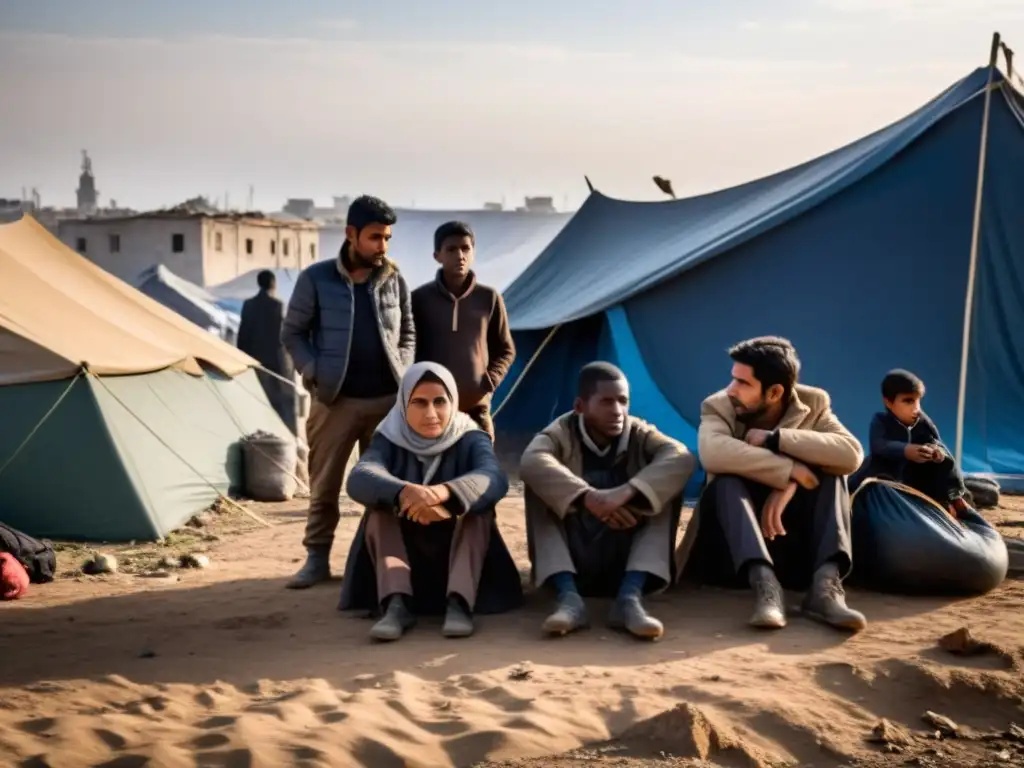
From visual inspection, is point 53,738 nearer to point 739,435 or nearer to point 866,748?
point 866,748

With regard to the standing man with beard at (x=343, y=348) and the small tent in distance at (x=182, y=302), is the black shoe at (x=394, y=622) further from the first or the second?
the small tent in distance at (x=182, y=302)

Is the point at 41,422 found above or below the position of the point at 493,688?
above

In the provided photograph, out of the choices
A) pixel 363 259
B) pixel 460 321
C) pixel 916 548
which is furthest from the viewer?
pixel 460 321

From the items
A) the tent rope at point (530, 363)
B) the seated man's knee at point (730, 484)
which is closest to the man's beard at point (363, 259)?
the seated man's knee at point (730, 484)

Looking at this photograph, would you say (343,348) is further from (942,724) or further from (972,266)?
(972,266)

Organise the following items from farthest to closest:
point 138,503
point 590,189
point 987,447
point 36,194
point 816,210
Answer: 1. point 36,194
2. point 590,189
3. point 816,210
4. point 987,447
5. point 138,503

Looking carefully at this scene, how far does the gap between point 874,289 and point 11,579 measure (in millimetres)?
6016

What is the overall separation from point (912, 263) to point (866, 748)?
586 cm

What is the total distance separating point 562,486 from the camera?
494 centimetres

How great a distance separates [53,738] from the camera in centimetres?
361

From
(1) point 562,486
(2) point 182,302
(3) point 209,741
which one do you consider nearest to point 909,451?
Answer: (1) point 562,486

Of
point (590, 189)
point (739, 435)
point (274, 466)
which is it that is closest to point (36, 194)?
point (590, 189)

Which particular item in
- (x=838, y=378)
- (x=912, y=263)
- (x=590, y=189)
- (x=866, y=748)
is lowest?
(x=866, y=748)

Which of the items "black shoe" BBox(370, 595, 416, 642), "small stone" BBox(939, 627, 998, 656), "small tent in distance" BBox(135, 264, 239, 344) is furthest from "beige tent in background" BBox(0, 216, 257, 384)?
"small tent in distance" BBox(135, 264, 239, 344)
